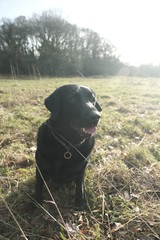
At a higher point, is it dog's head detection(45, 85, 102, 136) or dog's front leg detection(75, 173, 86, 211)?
dog's head detection(45, 85, 102, 136)

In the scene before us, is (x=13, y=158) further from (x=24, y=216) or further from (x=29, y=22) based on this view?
(x=29, y=22)

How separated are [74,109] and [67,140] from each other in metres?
0.43

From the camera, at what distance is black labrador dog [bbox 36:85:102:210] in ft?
7.38

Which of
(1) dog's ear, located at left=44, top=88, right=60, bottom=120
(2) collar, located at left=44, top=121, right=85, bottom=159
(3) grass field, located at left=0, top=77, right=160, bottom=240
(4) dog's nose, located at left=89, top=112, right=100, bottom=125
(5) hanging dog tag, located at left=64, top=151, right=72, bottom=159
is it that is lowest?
(3) grass field, located at left=0, top=77, right=160, bottom=240

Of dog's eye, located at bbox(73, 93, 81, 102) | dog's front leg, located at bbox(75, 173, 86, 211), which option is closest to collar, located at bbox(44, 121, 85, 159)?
dog's front leg, located at bbox(75, 173, 86, 211)

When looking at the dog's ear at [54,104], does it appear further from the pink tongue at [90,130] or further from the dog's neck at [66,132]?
the pink tongue at [90,130]

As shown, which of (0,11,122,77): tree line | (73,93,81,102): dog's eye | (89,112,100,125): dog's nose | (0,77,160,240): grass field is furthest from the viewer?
(0,11,122,77): tree line

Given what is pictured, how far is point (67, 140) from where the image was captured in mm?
2457

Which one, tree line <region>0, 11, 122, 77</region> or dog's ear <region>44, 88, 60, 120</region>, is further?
tree line <region>0, 11, 122, 77</region>

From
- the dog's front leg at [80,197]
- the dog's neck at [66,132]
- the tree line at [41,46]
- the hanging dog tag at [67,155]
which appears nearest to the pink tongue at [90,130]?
the dog's neck at [66,132]

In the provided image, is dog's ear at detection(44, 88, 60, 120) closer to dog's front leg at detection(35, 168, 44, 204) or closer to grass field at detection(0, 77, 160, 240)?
dog's front leg at detection(35, 168, 44, 204)

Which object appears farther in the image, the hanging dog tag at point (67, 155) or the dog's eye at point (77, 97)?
the dog's eye at point (77, 97)

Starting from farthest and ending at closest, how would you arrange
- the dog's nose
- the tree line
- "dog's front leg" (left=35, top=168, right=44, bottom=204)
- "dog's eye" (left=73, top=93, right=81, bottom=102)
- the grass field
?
the tree line < "dog's eye" (left=73, top=93, right=81, bottom=102) < "dog's front leg" (left=35, top=168, right=44, bottom=204) < the dog's nose < the grass field

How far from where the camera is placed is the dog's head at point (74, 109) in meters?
2.28
